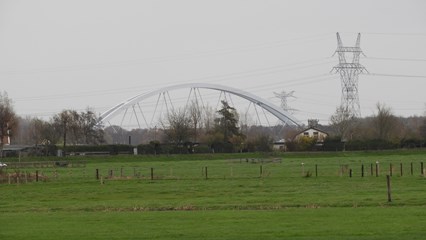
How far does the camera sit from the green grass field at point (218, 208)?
22.6 metres

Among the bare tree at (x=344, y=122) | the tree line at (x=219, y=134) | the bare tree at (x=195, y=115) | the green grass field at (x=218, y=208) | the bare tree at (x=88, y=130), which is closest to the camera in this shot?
the green grass field at (x=218, y=208)

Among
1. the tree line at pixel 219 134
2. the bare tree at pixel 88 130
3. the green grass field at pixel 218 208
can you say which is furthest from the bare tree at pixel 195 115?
the green grass field at pixel 218 208

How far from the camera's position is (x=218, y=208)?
3147 centimetres

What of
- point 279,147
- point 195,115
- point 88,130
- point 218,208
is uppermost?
point 195,115

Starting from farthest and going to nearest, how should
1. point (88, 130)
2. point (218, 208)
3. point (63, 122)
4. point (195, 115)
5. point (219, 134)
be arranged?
point (195, 115), point (88, 130), point (63, 122), point (219, 134), point (218, 208)

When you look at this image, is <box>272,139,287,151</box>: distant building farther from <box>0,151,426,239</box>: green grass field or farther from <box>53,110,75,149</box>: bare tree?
<box>0,151,426,239</box>: green grass field

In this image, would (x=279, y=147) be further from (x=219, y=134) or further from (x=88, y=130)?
(x=88, y=130)

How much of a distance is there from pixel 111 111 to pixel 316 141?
8961cm

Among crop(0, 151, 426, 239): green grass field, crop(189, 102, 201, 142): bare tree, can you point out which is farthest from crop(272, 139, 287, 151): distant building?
crop(0, 151, 426, 239): green grass field

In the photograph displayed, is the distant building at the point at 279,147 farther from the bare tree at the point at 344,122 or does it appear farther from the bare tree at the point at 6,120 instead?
the bare tree at the point at 6,120

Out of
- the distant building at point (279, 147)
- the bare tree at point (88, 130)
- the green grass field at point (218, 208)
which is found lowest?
the green grass field at point (218, 208)

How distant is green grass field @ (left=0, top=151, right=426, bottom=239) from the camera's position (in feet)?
A: 74.2

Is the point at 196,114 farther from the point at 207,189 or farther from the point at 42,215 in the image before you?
the point at 42,215

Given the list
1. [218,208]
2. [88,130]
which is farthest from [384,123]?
[218,208]
